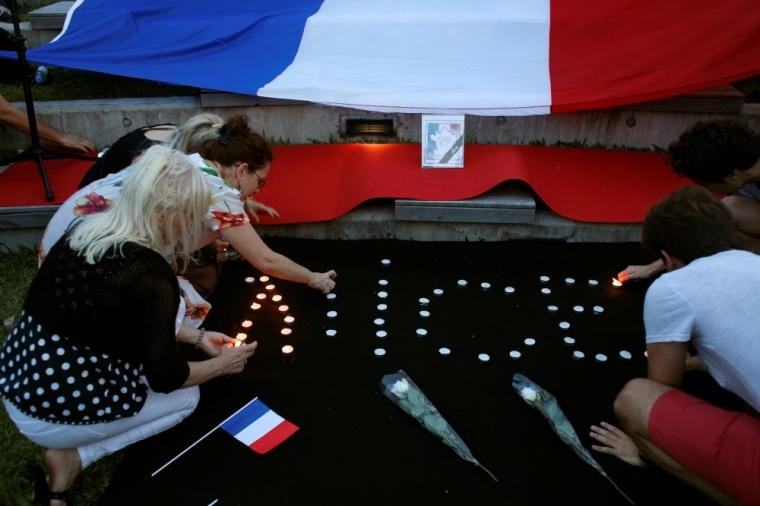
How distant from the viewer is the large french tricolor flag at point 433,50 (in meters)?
3.22

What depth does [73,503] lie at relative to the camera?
1.80 meters

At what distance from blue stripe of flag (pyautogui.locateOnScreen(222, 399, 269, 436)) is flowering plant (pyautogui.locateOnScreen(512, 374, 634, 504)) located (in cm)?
92

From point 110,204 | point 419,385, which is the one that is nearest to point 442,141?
point 419,385

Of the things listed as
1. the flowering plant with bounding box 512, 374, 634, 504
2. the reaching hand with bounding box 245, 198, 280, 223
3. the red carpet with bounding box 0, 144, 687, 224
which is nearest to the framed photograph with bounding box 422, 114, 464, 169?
the red carpet with bounding box 0, 144, 687, 224

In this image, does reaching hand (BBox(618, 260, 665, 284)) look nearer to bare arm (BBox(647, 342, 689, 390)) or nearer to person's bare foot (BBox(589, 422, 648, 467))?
person's bare foot (BBox(589, 422, 648, 467))

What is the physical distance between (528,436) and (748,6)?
2.82 metres

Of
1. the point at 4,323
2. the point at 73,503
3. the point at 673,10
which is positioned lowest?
the point at 73,503

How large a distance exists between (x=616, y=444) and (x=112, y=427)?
157 cm

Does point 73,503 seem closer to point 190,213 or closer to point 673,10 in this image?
point 190,213

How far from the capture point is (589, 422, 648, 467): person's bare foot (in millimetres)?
1826

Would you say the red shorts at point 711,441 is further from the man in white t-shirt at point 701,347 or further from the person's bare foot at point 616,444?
the person's bare foot at point 616,444

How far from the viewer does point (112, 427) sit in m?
1.78

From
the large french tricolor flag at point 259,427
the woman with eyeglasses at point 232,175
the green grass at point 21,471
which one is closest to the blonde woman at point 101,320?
the green grass at point 21,471

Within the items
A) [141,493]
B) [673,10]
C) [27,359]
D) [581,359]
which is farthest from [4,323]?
[673,10]
